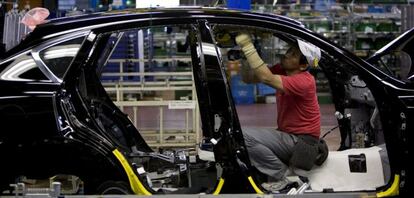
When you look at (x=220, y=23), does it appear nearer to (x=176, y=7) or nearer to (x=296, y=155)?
(x=176, y=7)

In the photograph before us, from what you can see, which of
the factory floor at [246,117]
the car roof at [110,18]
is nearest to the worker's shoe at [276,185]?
the car roof at [110,18]

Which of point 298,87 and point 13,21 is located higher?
point 13,21

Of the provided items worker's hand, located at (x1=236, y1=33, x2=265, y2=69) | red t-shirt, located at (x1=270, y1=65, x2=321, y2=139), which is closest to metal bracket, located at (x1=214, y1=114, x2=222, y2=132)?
worker's hand, located at (x1=236, y1=33, x2=265, y2=69)

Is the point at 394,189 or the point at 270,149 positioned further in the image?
the point at 270,149

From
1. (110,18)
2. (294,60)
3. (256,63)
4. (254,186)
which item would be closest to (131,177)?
(254,186)

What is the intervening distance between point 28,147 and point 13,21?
172 centimetres

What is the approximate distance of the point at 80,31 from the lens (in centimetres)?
371

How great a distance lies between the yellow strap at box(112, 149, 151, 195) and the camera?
3.63 meters

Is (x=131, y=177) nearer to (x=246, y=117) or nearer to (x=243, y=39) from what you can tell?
(x=243, y=39)

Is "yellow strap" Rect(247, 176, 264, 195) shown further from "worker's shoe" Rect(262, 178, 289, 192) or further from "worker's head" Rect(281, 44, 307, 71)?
"worker's head" Rect(281, 44, 307, 71)

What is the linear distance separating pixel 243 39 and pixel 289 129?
0.89 metres

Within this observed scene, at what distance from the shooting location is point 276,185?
4133 mm

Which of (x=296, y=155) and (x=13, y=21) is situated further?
(x=13, y=21)

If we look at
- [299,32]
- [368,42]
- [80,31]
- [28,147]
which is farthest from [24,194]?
[368,42]
